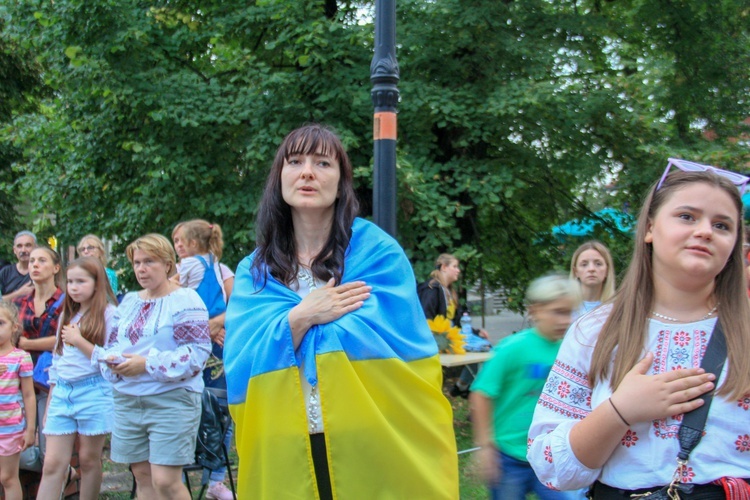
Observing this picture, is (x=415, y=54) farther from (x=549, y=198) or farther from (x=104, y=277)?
(x=104, y=277)

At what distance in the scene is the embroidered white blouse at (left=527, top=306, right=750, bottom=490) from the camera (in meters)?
1.61

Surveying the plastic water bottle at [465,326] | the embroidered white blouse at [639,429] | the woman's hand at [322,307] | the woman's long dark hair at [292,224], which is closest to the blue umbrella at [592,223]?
the plastic water bottle at [465,326]

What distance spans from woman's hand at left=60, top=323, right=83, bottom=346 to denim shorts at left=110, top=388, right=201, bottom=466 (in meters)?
0.63

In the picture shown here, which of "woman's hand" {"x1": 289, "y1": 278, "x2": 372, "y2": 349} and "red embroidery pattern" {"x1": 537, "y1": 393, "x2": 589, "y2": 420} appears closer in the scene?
"red embroidery pattern" {"x1": 537, "y1": 393, "x2": 589, "y2": 420}

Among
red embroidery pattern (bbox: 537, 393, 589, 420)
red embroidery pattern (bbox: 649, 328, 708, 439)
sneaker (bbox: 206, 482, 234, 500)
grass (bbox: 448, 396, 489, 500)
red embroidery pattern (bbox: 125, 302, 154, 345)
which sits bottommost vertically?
grass (bbox: 448, 396, 489, 500)

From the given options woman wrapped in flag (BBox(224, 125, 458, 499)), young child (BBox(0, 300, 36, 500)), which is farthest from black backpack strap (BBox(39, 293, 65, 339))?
woman wrapped in flag (BBox(224, 125, 458, 499))

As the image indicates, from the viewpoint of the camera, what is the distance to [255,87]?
8398mm

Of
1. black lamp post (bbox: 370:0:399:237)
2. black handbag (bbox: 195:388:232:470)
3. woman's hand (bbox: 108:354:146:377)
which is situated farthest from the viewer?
black handbag (bbox: 195:388:232:470)

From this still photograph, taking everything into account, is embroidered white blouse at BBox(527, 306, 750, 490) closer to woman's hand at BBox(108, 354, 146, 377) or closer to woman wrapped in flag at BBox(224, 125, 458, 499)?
woman wrapped in flag at BBox(224, 125, 458, 499)

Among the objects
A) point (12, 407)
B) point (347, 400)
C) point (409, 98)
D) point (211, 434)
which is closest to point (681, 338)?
point (347, 400)

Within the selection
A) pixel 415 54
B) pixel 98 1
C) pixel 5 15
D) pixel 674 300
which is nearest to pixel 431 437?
pixel 674 300

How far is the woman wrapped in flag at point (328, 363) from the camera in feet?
7.55

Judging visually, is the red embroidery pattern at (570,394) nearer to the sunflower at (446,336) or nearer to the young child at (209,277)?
the young child at (209,277)

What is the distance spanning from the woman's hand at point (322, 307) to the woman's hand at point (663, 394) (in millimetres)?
966
